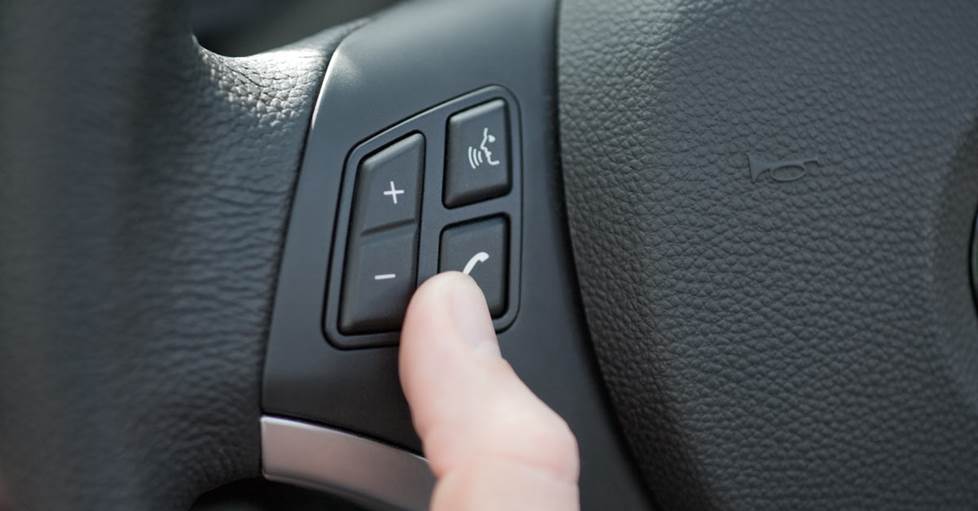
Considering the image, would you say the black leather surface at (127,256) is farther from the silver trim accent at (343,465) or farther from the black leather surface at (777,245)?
the black leather surface at (777,245)

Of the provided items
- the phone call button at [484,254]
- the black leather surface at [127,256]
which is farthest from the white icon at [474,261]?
the black leather surface at [127,256]

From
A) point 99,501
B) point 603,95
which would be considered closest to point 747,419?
point 603,95

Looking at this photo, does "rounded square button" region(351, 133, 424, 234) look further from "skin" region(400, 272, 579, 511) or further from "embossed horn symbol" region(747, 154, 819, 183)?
"embossed horn symbol" region(747, 154, 819, 183)

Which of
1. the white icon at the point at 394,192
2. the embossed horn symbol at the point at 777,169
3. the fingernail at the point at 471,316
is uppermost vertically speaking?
the embossed horn symbol at the point at 777,169

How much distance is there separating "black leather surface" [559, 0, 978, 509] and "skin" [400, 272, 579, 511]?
13 cm

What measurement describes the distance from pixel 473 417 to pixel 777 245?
0.23 metres

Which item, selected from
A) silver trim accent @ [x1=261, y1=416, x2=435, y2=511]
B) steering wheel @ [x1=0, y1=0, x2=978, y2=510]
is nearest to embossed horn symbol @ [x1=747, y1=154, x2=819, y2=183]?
steering wheel @ [x1=0, y1=0, x2=978, y2=510]

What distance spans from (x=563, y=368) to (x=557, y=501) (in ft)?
0.55

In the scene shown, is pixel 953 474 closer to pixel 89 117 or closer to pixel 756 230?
pixel 756 230

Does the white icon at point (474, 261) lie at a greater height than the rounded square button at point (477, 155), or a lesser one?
lesser

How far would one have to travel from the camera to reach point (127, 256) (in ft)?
1.75

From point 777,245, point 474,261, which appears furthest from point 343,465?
point 777,245

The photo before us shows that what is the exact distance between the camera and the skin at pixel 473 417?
468 mm

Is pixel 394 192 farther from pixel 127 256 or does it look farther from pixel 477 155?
pixel 127 256
